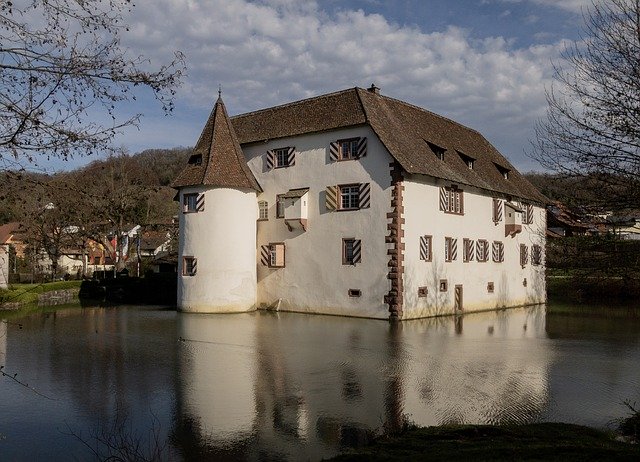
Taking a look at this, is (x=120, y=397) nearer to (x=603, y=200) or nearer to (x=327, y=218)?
(x=603, y=200)

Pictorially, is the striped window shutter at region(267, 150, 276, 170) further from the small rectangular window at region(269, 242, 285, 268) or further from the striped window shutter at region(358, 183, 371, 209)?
the striped window shutter at region(358, 183, 371, 209)

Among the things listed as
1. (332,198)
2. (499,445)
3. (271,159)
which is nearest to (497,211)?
(332,198)

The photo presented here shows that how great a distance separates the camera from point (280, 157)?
86.7 ft

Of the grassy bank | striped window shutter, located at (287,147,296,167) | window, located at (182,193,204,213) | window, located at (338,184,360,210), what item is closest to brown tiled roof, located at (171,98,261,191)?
window, located at (182,193,204,213)

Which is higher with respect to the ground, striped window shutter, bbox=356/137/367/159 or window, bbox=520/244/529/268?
striped window shutter, bbox=356/137/367/159

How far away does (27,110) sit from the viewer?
566 cm

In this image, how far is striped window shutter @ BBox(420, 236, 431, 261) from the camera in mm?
23672

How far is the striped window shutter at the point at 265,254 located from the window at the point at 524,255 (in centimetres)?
1338

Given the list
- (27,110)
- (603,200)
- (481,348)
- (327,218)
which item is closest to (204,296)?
(327,218)

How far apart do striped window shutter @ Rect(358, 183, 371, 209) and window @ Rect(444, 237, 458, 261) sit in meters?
3.91

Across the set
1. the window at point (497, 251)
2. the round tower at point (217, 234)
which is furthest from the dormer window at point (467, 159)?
the round tower at point (217, 234)

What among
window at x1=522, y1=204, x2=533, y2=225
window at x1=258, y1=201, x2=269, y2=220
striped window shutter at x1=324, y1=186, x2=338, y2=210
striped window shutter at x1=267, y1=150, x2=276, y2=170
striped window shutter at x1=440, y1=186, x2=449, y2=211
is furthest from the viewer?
window at x1=522, y1=204, x2=533, y2=225

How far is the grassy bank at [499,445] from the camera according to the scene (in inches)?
219

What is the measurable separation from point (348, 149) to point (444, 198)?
449 cm
